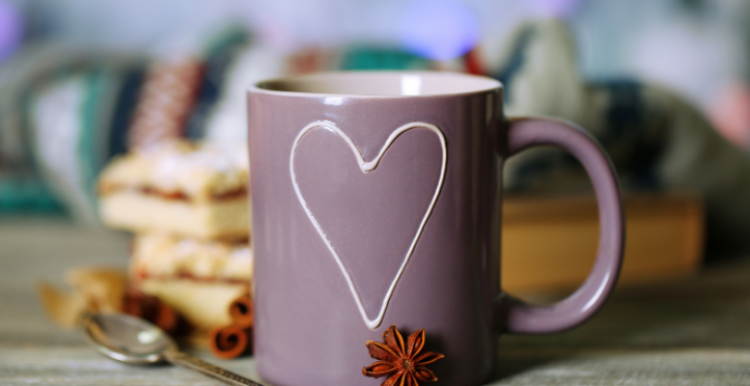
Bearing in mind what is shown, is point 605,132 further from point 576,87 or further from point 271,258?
point 271,258

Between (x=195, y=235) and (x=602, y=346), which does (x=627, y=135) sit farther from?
(x=195, y=235)

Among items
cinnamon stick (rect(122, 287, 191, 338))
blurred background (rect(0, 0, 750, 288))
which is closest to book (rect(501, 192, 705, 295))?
blurred background (rect(0, 0, 750, 288))

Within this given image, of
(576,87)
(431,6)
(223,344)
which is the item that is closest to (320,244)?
(223,344)

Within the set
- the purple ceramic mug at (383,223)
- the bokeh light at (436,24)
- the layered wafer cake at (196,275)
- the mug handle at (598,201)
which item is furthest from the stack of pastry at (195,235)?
the bokeh light at (436,24)

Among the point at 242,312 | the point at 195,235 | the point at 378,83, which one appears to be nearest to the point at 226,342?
the point at 242,312

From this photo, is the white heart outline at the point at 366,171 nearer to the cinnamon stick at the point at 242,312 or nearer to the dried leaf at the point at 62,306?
the cinnamon stick at the point at 242,312

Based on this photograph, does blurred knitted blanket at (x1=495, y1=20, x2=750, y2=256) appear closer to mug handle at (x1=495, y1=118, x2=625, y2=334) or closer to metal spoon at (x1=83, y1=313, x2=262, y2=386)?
mug handle at (x1=495, y1=118, x2=625, y2=334)
